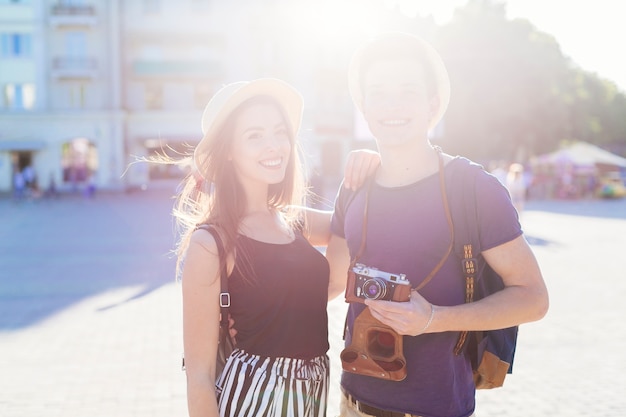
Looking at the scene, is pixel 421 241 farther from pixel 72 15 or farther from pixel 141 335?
pixel 72 15

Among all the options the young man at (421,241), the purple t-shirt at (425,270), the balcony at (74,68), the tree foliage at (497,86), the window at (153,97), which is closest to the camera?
the young man at (421,241)

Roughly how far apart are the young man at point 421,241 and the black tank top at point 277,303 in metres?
0.18

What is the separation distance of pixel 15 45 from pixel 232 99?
3598cm

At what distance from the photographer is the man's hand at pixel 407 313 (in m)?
1.92

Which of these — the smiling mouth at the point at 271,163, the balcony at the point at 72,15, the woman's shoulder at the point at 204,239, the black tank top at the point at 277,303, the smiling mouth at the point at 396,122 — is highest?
the balcony at the point at 72,15

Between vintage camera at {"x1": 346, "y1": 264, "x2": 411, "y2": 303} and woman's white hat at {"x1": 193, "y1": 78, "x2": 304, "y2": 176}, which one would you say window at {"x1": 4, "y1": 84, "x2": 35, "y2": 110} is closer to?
woman's white hat at {"x1": 193, "y1": 78, "x2": 304, "y2": 176}

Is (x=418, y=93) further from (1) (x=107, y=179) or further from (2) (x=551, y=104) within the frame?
Answer: (2) (x=551, y=104)

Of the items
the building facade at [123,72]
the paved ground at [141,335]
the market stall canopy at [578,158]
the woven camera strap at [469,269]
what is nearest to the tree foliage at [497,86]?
the market stall canopy at [578,158]

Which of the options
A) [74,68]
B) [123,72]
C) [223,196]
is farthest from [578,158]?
[223,196]

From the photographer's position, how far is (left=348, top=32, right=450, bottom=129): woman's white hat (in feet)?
7.53

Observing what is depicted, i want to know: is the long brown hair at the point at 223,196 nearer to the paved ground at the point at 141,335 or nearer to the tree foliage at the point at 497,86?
the paved ground at the point at 141,335

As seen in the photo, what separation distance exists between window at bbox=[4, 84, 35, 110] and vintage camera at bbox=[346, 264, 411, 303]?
1411 inches

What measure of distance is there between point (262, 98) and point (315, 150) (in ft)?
110

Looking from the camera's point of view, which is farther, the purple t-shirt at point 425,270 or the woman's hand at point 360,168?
the woman's hand at point 360,168
